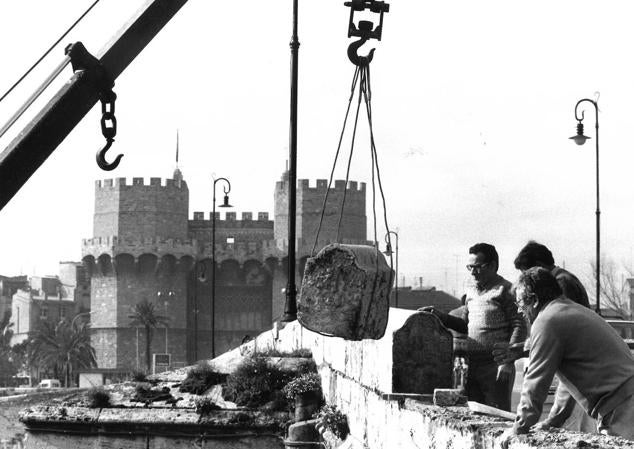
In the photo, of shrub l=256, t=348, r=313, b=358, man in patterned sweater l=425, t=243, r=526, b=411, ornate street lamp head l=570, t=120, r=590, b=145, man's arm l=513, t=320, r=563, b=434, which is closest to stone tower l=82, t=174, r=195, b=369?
ornate street lamp head l=570, t=120, r=590, b=145

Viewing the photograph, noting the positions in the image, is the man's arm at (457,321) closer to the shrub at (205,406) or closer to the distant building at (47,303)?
the shrub at (205,406)

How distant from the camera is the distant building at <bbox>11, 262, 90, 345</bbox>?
9081cm

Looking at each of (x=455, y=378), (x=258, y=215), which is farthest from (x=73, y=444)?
(x=258, y=215)

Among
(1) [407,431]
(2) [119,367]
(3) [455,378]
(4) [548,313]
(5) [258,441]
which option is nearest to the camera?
(4) [548,313]

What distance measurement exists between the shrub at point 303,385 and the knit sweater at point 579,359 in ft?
19.5

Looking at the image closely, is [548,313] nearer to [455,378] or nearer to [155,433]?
[455,378]

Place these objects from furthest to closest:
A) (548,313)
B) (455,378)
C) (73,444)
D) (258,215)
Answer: (258,215)
(73,444)
(455,378)
(548,313)

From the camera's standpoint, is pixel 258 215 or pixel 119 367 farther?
pixel 258 215

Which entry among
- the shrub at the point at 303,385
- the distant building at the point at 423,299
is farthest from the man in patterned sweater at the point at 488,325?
the distant building at the point at 423,299

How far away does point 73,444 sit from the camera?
36.2 ft

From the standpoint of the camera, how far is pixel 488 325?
6.06 m

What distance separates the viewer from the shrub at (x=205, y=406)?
10648 mm

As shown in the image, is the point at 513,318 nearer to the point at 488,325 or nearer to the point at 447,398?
the point at 488,325

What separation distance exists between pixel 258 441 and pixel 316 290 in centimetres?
480
